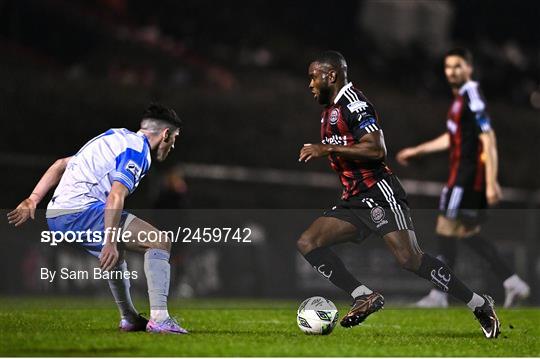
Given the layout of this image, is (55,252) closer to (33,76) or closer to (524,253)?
(33,76)

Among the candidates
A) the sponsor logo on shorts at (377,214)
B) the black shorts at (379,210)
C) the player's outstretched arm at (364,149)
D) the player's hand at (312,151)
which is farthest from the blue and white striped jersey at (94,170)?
the sponsor logo on shorts at (377,214)

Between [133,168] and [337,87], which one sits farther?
[337,87]

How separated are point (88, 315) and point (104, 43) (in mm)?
15640

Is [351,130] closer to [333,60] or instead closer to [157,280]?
[333,60]

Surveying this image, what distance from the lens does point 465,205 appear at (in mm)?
11305

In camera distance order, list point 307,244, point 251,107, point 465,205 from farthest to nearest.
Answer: point 251,107
point 465,205
point 307,244

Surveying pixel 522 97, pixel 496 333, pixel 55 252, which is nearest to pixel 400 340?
A: pixel 496 333

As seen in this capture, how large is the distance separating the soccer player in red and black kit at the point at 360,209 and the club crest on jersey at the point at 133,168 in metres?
1.39

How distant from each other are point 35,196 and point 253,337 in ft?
6.03

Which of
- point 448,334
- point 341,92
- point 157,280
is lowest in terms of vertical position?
point 448,334

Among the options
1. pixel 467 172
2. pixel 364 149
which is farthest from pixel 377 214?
pixel 467 172

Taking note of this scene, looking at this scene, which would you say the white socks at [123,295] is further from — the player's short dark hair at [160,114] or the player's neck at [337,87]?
the player's neck at [337,87]

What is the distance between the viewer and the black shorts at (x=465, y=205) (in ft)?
36.9

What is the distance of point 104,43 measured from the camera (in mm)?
24344
